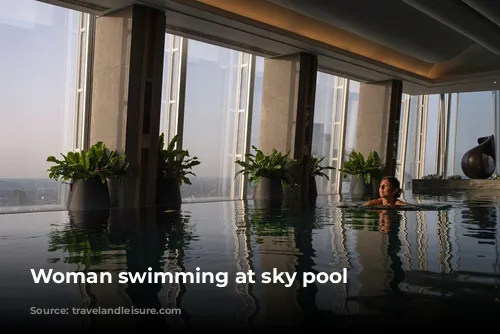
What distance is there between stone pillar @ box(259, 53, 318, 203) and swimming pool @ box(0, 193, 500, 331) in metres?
8.76

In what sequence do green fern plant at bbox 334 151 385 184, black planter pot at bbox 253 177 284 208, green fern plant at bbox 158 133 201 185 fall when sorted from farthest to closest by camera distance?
green fern plant at bbox 334 151 385 184 < black planter pot at bbox 253 177 284 208 < green fern plant at bbox 158 133 201 185

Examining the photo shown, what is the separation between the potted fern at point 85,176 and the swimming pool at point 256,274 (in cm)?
348

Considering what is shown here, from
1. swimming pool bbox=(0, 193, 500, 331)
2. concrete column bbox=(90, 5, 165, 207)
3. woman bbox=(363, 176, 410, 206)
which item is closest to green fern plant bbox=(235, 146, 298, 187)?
concrete column bbox=(90, 5, 165, 207)

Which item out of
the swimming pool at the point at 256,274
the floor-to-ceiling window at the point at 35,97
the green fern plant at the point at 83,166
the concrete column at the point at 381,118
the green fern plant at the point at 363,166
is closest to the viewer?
the swimming pool at the point at 256,274

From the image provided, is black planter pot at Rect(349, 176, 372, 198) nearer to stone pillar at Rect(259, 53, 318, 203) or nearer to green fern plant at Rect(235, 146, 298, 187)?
stone pillar at Rect(259, 53, 318, 203)

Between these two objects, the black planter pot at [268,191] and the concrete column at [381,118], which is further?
the concrete column at [381,118]

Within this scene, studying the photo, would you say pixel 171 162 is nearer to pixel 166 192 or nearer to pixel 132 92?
pixel 166 192

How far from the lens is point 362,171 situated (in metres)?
18.0

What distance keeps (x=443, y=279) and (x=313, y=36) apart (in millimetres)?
11740

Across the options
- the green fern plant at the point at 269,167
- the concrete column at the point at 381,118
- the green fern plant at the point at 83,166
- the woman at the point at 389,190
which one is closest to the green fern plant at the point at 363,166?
the concrete column at the point at 381,118

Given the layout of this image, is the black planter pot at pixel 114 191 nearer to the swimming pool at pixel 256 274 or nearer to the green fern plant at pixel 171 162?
the green fern plant at pixel 171 162

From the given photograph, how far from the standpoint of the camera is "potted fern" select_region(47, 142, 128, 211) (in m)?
9.73

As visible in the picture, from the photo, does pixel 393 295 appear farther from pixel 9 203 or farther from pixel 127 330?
pixel 9 203

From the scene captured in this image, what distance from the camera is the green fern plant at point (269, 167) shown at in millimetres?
13891
